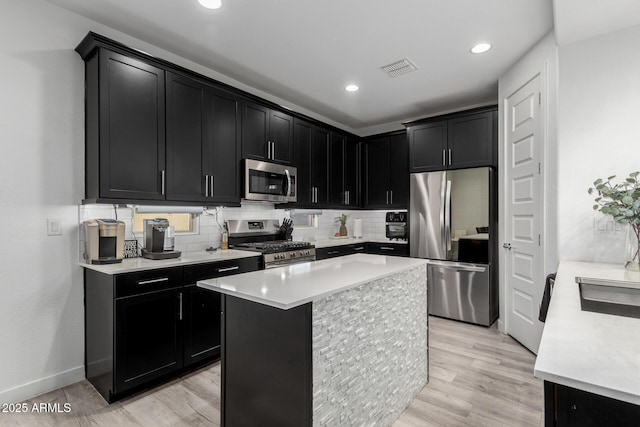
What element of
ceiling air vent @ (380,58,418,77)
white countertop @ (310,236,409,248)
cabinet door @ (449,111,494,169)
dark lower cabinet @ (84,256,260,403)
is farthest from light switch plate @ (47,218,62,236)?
cabinet door @ (449,111,494,169)

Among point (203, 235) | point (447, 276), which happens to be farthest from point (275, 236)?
point (447, 276)

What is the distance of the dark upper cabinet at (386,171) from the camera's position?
469cm

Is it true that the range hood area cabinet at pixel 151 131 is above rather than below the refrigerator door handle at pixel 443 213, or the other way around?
above

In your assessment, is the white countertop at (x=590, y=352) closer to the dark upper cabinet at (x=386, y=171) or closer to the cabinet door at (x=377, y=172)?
the dark upper cabinet at (x=386, y=171)

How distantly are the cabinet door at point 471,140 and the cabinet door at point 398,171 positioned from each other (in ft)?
2.51

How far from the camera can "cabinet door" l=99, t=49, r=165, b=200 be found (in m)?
2.34

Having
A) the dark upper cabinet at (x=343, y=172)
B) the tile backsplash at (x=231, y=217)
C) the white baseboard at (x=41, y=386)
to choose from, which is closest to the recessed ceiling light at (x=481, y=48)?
the dark upper cabinet at (x=343, y=172)

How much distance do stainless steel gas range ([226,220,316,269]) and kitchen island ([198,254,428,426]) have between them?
1239 millimetres

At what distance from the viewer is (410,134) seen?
4.38 meters

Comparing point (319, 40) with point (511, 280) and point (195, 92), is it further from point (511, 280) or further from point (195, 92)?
point (511, 280)

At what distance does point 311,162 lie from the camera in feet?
13.8

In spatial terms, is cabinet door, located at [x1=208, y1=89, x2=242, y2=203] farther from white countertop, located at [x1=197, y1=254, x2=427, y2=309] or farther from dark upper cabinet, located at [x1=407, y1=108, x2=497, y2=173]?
dark upper cabinet, located at [x1=407, y1=108, x2=497, y2=173]

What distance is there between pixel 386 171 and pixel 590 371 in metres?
4.27

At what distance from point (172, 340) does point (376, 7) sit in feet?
9.52
